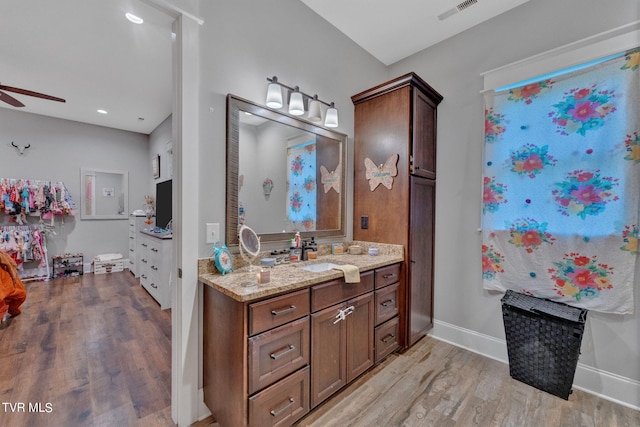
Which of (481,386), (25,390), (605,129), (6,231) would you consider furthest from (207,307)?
(6,231)

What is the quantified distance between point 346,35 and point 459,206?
199 cm

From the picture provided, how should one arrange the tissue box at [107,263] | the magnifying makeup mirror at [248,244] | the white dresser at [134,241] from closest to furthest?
1. the magnifying makeup mirror at [248,244]
2. the white dresser at [134,241]
3. the tissue box at [107,263]

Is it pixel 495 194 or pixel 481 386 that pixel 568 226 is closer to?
pixel 495 194

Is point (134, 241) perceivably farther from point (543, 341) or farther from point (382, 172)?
point (543, 341)

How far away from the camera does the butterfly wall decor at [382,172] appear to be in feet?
7.88

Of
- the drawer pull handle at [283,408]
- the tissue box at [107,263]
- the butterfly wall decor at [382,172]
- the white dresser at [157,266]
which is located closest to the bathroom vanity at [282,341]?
the drawer pull handle at [283,408]

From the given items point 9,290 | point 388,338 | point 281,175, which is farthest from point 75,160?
point 388,338

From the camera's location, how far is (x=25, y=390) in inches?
72.8

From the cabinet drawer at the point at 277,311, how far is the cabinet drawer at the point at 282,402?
33cm

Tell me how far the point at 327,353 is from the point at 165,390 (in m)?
1.23

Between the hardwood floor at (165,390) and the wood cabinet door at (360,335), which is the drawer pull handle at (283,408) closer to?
the hardwood floor at (165,390)

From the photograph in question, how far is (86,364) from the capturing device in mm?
2184

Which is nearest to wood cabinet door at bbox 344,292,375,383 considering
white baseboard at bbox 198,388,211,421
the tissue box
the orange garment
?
white baseboard at bbox 198,388,211,421

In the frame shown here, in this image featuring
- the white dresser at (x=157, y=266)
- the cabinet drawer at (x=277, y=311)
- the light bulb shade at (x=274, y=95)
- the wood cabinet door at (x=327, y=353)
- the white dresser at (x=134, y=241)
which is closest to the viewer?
the cabinet drawer at (x=277, y=311)
